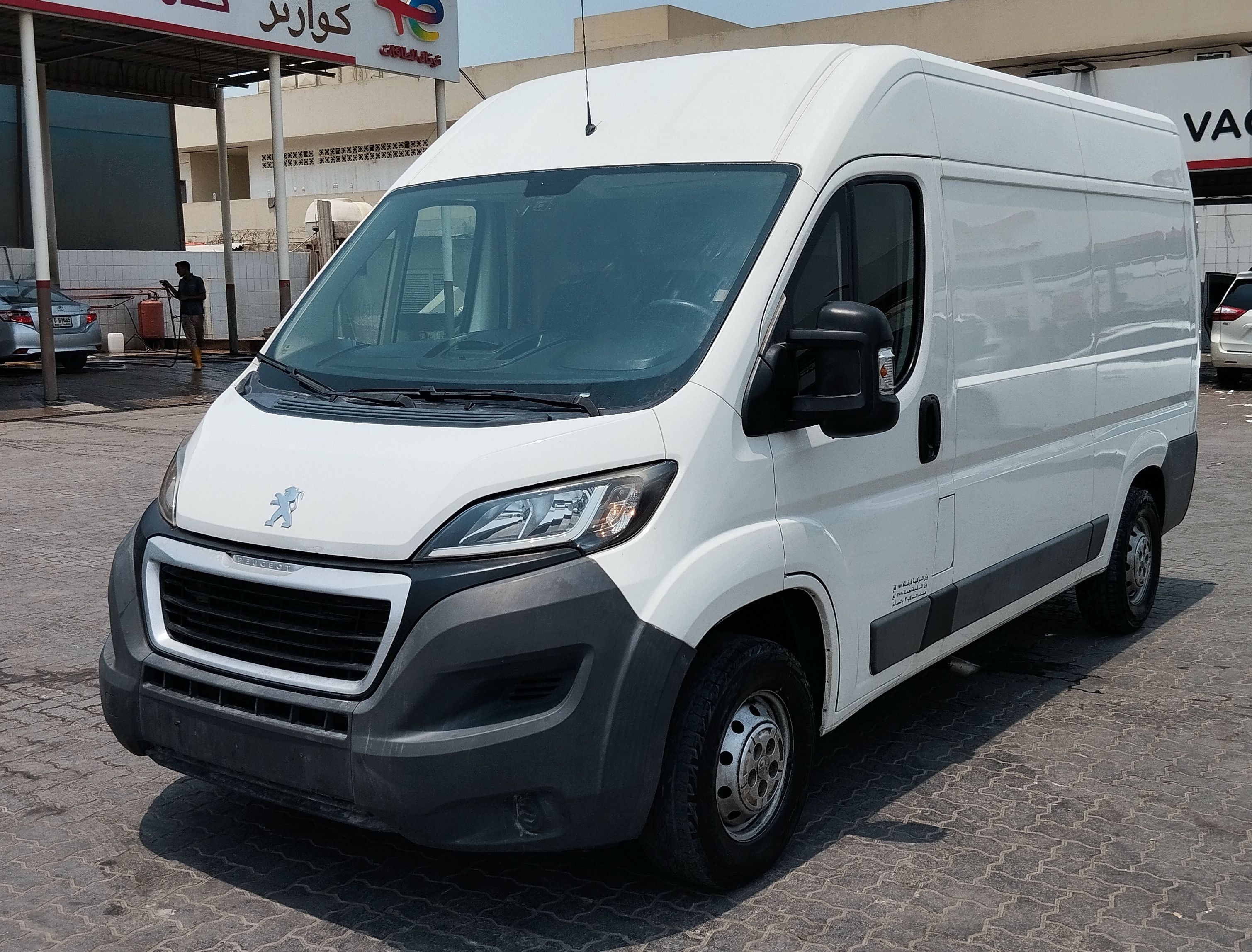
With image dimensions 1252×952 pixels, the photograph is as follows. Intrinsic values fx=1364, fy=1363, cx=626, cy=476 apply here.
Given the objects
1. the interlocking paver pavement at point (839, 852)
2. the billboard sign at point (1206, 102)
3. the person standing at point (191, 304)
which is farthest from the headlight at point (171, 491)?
the billboard sign at point (1206, 102)

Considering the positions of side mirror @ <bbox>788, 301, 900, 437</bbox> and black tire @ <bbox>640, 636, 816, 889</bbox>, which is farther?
side mirror @ <bbox>788, 301, 900, 437</bbox>

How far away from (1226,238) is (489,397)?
30.4 meters

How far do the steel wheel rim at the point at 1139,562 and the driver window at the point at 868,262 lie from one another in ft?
8.90

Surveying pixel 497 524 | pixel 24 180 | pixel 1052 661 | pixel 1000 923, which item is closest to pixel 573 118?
pixel 497 524

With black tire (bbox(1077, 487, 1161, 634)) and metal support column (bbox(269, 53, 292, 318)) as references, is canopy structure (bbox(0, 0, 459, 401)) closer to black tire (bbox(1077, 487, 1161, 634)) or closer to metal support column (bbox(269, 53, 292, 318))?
metal support column (bbox(269, 53, 292, 318))

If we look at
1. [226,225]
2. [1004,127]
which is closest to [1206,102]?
[226,225]

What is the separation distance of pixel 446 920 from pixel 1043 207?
3.62 meters

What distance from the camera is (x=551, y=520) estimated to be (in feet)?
11.5

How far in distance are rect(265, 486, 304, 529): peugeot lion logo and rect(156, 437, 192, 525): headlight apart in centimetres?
44

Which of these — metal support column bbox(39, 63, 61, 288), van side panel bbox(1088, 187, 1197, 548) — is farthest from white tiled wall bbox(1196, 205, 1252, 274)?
van side panel bbox(1088, 187, 1197, 548)

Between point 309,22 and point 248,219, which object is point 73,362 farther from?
point 248,219

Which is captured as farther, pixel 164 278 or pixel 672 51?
pixel 672 51

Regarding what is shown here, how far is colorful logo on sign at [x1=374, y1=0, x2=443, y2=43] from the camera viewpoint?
21.6 metres

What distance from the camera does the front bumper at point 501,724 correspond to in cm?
339
